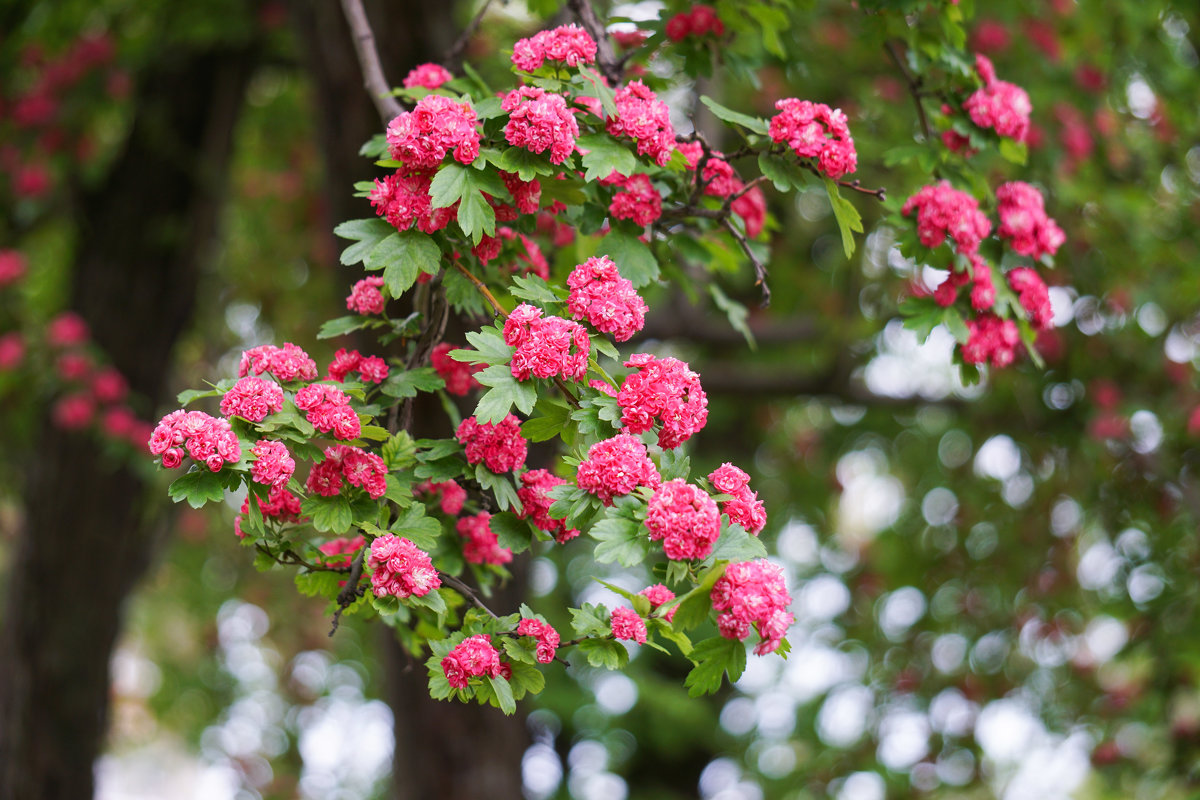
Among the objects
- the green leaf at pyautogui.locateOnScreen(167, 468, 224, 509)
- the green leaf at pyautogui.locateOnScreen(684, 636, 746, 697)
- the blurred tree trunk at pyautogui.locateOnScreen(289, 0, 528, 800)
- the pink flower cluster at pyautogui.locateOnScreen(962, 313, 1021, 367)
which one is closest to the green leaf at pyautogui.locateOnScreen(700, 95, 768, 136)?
the pink flower cluster at pyautogui.locateOnScreen(962, 313, 1021, 367)

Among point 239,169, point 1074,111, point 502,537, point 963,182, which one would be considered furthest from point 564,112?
point 239,169

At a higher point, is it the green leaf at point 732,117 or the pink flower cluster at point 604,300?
the green leaf at point 732,117

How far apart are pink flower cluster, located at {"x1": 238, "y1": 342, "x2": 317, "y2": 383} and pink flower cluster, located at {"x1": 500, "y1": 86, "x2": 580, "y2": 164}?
57cm

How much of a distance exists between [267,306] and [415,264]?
20.1 feet

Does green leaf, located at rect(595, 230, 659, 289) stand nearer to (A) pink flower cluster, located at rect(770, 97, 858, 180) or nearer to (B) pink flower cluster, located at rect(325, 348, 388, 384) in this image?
(A) pink flower cluster, located at rect(770, 97, 858, 180)

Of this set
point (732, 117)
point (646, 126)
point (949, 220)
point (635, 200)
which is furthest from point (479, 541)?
point (949, 220)

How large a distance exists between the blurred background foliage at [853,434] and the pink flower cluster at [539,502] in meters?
0.86

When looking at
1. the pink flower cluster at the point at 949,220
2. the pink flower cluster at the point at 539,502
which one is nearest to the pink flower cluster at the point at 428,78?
the pink flower cluster at the point at 539,502

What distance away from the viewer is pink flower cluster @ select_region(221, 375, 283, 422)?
1677 millimetres

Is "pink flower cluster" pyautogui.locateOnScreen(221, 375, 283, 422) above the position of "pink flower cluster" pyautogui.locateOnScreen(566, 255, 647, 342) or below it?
below

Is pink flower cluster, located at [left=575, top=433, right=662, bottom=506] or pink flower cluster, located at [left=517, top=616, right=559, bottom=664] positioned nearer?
pink flower cluster, located at [left=575, top=433, right=662, bottom=506]

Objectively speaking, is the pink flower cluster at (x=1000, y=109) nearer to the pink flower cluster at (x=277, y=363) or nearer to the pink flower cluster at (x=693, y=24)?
the pink flower cluster at (x=693, y=24)

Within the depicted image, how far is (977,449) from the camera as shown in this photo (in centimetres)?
671

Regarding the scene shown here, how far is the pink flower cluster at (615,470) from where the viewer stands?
5.27 feet
